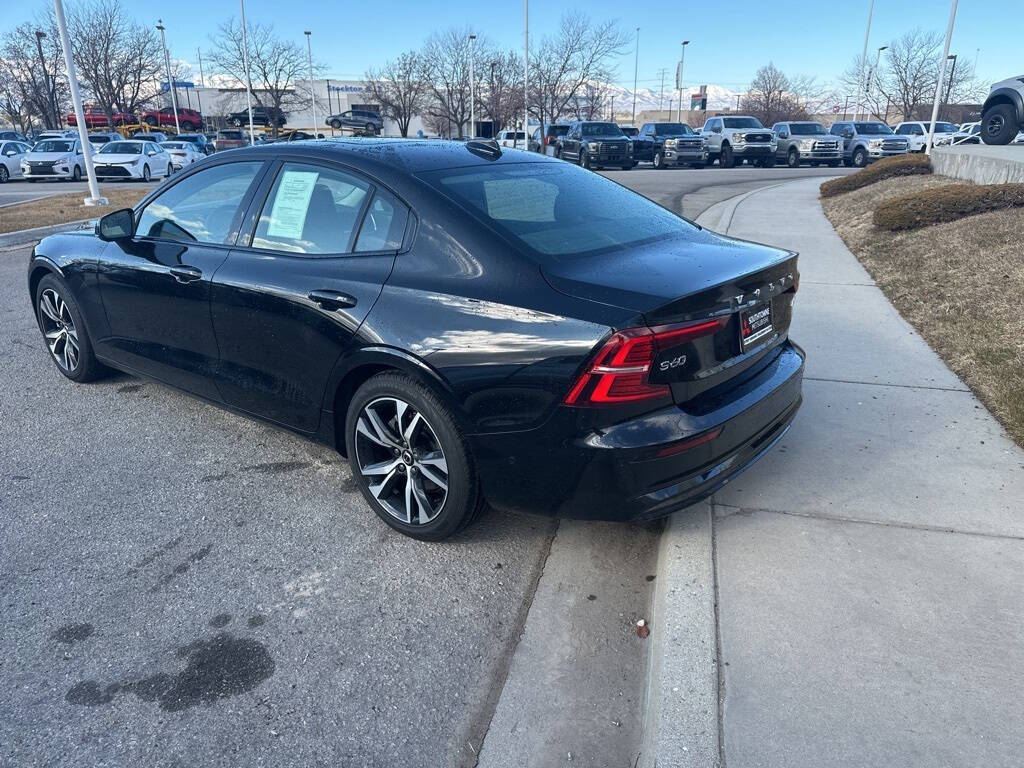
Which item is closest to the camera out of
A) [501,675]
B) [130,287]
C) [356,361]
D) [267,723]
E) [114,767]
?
[114,767]

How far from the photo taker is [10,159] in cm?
2875

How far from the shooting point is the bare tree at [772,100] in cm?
6206

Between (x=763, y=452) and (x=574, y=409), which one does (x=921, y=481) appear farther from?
(x=574, y=409)

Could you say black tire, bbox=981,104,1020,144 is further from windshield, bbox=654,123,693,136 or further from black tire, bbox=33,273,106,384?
black tire, bbox=33,273,106,384

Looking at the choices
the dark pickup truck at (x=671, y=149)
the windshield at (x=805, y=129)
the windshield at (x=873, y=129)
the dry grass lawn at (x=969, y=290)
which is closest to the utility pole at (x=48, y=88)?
the dark pickup truck at (x=671, y=149)

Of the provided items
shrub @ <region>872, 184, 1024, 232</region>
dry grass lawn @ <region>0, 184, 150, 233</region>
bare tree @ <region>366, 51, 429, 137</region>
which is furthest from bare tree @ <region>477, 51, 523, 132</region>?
shrub @ <region>872, 184, 1024, 232</region>

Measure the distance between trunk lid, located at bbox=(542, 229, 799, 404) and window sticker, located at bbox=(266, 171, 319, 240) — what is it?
1370 millimetres

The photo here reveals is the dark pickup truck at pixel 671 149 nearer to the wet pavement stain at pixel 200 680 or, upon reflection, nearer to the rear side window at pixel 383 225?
the rear side window at pixel 383 225

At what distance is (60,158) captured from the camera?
1072 inches

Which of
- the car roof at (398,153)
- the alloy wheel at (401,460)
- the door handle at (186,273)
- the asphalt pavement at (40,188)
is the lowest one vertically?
the asphalt pavement at (40,188)

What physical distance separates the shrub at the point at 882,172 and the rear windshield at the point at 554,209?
1311 centimetres

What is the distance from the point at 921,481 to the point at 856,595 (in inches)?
45.4

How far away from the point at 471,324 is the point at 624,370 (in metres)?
0.63

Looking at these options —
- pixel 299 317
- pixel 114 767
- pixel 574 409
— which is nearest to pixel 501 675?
pixel 574 409
